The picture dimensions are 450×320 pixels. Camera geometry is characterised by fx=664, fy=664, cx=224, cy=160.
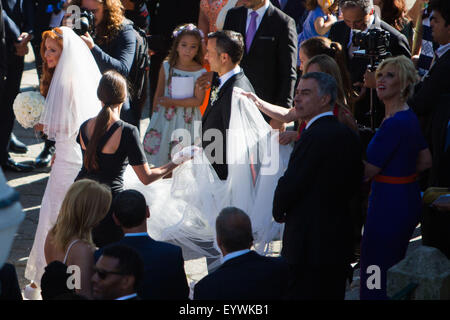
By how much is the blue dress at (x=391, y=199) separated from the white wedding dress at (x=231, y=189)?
2.88 ft

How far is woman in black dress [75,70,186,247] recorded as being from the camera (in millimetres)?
4461

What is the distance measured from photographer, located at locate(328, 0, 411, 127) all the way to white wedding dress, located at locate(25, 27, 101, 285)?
2.29 metres

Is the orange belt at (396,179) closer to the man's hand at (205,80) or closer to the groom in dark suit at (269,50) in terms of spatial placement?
the groom in dark suit at (269,50)

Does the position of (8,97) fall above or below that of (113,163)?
above

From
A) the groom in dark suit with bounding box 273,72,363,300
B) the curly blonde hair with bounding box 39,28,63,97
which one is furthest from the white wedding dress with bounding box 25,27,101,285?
the groom in dark suit with bounding box 273,72,363,300

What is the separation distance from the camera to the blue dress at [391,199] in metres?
3.96

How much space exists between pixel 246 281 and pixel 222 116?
2017mm

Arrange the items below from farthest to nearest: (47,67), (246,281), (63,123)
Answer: (47,67)
(63,123)
(246,281)

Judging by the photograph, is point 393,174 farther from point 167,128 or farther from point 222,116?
point 167,128

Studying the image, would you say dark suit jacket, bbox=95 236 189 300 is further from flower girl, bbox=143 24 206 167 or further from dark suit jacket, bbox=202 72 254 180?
flower girl, bbox=143 24 206 167

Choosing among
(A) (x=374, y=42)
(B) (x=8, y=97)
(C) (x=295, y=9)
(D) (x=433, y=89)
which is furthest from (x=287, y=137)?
(B) (x=8, y=97)

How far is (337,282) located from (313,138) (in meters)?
0.87

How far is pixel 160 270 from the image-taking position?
11.1ft

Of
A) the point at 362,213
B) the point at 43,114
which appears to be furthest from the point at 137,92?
the point at 362,213
